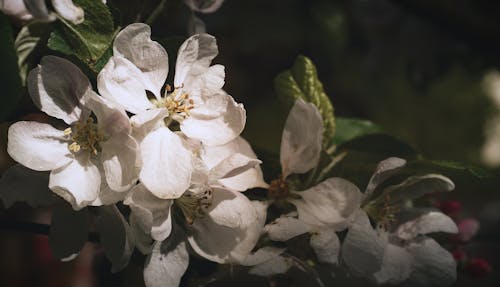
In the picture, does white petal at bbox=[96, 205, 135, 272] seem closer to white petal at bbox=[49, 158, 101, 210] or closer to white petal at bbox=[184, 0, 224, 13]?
white petal at bbox=[49, 158, 101, 210]

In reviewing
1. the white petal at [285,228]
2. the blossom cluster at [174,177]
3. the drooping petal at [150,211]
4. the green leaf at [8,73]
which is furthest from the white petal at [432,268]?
the green leaf at [8,73]

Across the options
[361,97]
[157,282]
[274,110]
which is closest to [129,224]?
[157,282]

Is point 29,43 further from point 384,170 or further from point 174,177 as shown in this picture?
point 384,170

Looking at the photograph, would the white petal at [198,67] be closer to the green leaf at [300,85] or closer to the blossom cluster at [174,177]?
the blossom cluster at [174,177]

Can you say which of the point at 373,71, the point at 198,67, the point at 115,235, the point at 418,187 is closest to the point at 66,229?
the point at 115,235

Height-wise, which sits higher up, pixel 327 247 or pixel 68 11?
pixel 68 11

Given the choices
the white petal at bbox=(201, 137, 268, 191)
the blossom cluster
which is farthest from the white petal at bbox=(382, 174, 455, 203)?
the white petal at bbox=(201, 137, 268, 191)
